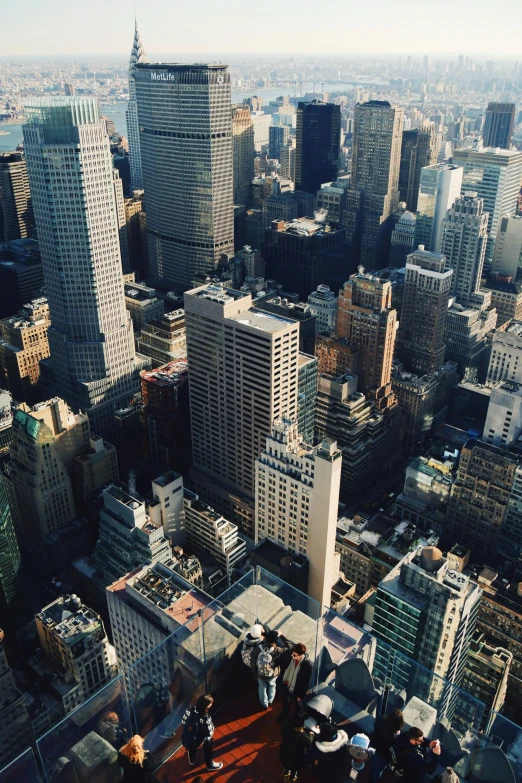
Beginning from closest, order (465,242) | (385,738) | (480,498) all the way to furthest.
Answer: (385,738) < (480,498) < (465,242)

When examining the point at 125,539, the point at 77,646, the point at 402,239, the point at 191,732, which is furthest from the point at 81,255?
the point at 402,239

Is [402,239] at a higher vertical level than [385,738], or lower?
lower

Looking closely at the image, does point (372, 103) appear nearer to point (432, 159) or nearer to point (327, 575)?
point (432, 159)

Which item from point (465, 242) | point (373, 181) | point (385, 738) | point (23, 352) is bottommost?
point (23, 352)

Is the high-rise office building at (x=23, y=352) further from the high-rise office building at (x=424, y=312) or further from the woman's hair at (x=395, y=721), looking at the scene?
the woman's hair at (x=395, y=721)

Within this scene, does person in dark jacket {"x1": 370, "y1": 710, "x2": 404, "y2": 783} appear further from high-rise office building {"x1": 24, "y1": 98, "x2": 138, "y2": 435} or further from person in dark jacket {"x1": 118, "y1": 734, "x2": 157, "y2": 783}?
high-rise office building {"x1": 24, "y1": 98, "x2": 138, "y2": 435}

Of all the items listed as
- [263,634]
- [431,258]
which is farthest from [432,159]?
[263,634]

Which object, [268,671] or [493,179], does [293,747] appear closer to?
[268,671]
